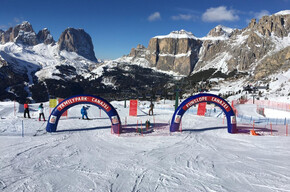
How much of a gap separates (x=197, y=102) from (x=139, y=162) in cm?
865

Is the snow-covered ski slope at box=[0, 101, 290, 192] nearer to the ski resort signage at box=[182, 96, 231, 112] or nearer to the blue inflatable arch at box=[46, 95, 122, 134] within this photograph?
the blue inflatable arch at box=[46, 95, 122, 134]

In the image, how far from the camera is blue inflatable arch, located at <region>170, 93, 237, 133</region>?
54.3ft

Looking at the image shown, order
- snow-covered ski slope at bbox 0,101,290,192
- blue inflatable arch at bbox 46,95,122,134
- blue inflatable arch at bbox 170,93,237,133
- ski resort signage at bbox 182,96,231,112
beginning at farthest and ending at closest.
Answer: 1. ski resort signage at bbox 182,96,231,112
2. blue inflatable arch at bbox 170,93,237,133
3. blue inflatable arch at bbox 46,95,122,134
4. snow-covered ski slope at bbox 0,101,290,192

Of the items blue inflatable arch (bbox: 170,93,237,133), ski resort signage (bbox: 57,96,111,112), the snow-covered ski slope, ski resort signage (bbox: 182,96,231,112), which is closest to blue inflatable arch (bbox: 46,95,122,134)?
ski resort signage (bbox: 57,96,111,112)

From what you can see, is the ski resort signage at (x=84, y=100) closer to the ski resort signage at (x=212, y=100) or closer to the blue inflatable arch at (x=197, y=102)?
the blue inflatable arch at (x=197, y=102)

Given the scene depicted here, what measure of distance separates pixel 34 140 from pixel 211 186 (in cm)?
1056

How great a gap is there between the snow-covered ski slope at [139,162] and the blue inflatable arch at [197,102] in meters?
1.03

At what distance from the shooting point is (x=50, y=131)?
15.5 m

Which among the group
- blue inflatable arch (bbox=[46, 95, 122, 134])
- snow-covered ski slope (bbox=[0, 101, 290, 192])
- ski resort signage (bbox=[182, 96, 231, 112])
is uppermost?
ski resort signage (bbox=[182, 96, 231, 112])

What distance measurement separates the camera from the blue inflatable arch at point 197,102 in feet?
54.3

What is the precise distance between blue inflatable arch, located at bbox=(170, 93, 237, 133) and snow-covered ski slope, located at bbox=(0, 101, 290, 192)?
1.03m

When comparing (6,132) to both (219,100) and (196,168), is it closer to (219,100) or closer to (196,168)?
(196,168)

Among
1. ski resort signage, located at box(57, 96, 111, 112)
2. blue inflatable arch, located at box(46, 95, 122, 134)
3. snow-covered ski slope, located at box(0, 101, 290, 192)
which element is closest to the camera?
snow-covered ski slope, located at box(0, 101, 290, 192)

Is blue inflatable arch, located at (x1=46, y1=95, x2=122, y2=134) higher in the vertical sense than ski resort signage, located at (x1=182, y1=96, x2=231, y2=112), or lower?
lower
